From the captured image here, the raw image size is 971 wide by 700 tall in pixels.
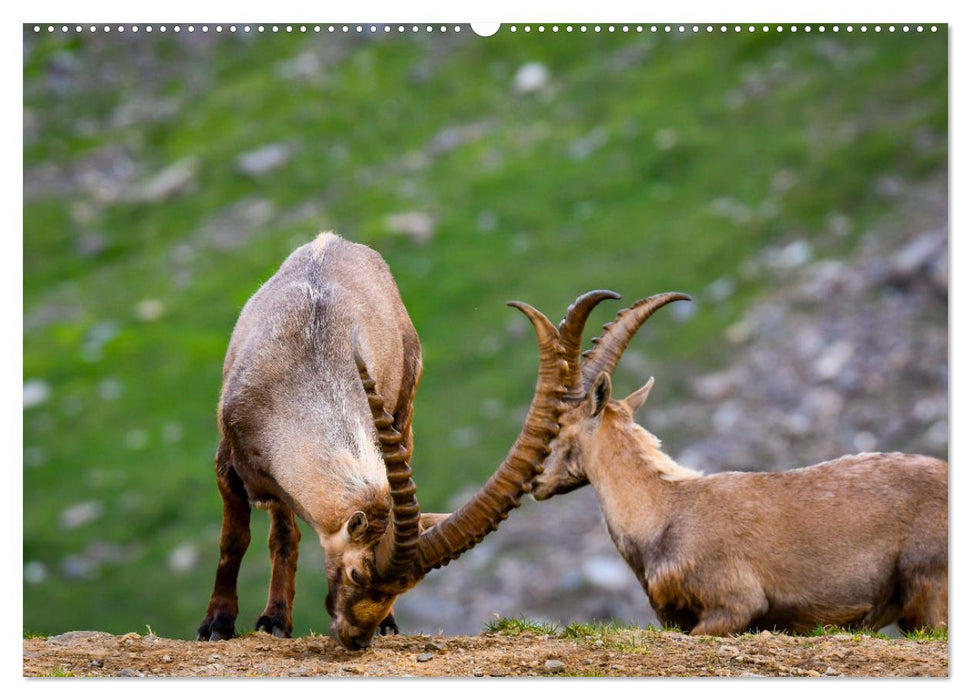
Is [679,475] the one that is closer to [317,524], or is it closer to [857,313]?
[317,524]

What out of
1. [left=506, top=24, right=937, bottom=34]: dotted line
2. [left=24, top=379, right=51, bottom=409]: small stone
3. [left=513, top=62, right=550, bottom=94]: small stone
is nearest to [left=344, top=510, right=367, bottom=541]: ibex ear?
[left=506, top=24, right=937, bottom=34]: dotted line

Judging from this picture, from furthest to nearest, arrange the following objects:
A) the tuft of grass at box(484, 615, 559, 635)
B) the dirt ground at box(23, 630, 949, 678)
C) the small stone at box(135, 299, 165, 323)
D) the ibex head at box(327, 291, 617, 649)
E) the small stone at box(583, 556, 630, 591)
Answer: the small stone at box(583, 556, 630, 591), the small stone at box(135, 299, 165, 323), the tuft of grass at box(484, 615, 559, 635), the dirt ground at box(23, 630, 949, 678), the ibex head at box(327, 291, 617, 649)

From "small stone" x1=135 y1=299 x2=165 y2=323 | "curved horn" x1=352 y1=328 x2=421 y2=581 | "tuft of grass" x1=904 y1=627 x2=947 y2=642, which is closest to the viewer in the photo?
"curved horn" x1=352 y1=328 x2=421 y2=581

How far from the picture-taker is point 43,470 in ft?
58.6

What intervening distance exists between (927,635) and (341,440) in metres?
4.57

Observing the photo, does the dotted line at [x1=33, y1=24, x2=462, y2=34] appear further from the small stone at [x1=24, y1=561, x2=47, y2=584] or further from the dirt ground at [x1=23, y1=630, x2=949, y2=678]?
the small stone at [x1=24, y1=561, x2=47, y2=584]

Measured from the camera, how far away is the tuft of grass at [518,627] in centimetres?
1142

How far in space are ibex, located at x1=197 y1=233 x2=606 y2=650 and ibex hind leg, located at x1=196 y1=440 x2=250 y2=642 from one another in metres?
0.01

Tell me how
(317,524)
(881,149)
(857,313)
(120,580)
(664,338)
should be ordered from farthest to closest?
(664,338)
(120,580)
(857,313)
(881,149)
(317,524)

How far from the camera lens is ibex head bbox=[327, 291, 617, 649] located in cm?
977

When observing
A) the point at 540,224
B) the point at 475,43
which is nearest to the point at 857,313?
the point at 540,224

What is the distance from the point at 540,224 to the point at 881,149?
583 cm

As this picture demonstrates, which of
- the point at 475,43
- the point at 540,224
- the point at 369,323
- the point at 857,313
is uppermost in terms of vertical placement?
the point at 540,224

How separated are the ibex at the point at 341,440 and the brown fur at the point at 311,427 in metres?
0.01
